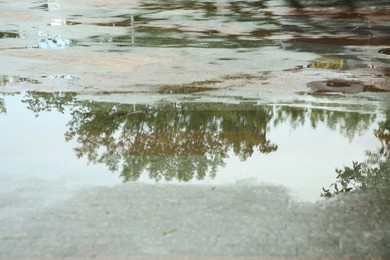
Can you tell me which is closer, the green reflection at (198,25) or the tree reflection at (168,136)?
the tree reflection at (168,136)

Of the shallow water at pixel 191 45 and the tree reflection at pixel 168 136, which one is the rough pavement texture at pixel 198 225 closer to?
the tree reflection at pixel 168 136

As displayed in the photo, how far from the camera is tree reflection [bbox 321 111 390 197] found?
19.3 ft

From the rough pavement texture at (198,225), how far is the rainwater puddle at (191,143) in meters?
0.28

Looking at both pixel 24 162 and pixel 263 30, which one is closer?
pixel 24 162

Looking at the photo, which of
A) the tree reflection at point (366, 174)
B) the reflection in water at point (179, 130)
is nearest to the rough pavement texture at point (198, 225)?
the tree reflection at point (366, 174)

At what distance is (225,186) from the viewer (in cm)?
590

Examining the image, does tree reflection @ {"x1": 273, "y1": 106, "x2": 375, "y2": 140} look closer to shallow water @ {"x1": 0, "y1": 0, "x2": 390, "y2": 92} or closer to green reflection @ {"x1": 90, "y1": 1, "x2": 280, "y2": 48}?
shallow water @ {"x1": 0, "y1": 0, "x2": 390, "y2": 92}

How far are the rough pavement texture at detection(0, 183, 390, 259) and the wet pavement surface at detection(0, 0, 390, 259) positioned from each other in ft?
0.05

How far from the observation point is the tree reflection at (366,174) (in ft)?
19.3

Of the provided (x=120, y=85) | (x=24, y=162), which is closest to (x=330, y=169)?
(x=24, y=162)

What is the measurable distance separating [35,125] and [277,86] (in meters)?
4.00

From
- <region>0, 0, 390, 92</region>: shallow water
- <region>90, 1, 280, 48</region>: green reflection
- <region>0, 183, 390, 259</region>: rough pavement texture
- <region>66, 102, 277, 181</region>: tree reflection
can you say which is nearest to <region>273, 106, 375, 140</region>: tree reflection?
<region>66, 102, 277, 181</region>: tree reflection

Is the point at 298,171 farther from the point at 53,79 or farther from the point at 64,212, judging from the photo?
the point at 53,79

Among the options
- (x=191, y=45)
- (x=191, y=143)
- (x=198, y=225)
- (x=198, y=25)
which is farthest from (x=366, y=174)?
(x=198, y=25)
